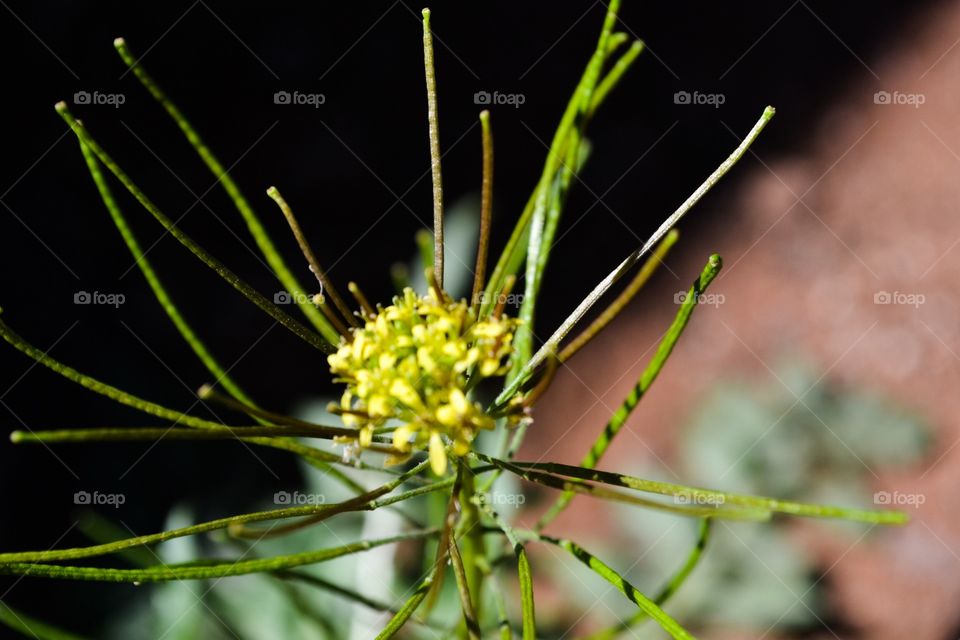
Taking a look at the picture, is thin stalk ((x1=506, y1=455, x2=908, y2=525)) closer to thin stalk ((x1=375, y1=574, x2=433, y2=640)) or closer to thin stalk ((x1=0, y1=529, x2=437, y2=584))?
thin stalk ((x1=375, y1=574, x2=433, y2=640))

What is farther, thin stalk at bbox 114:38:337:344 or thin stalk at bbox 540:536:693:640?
thin stalk at bbox 114:38:337:344

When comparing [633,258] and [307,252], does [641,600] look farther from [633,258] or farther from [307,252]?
[307,252]

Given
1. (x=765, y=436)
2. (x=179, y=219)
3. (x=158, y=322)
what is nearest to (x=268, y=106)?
(x=179, y=219)

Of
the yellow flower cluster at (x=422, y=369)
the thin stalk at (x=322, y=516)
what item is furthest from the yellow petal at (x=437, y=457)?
the thin stalk at (x=322, y=516)

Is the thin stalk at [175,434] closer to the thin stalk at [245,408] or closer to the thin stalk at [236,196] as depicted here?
the thin stalk at [245,408]

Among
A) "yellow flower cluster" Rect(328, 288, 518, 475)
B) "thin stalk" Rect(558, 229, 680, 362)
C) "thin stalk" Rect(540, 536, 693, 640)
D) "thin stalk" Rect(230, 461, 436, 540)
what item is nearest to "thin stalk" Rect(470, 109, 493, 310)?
"yellow flower cluster" Rect(328, 288, 518, 475)

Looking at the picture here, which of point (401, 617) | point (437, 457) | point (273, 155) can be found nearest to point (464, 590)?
point (401, 617)
